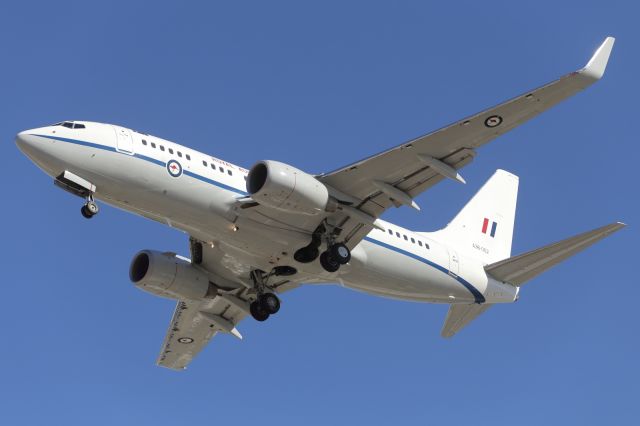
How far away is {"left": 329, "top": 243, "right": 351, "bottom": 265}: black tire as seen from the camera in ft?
123

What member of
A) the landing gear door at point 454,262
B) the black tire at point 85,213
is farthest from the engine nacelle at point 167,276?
the landing gear door at point 454,262

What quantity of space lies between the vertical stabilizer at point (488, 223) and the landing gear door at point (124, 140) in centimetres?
1364

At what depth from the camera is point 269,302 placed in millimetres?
40625

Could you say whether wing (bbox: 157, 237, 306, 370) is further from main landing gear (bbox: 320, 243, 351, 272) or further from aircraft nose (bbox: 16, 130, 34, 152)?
aircraft nose (bbox: 16, 130, 34, 152)

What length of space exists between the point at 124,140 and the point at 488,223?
17.3 m

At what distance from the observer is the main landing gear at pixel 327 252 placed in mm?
37438

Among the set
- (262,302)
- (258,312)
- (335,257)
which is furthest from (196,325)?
(335,257)

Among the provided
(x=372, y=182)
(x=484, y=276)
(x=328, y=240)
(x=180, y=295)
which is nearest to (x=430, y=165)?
(x=372, y=182)

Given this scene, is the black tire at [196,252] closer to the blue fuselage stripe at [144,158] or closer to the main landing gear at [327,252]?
the main landing gear at [327,252]

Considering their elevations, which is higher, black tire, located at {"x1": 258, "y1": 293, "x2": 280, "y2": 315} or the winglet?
the winglet

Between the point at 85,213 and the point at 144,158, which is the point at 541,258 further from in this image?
the point at 85,213

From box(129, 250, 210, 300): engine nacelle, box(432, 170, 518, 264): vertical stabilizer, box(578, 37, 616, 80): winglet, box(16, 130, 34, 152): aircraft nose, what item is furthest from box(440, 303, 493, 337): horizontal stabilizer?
box(16, 130, 34, 152): aircraft nose

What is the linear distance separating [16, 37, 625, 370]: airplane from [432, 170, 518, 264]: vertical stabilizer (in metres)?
0.20

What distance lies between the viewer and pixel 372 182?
120 ft
